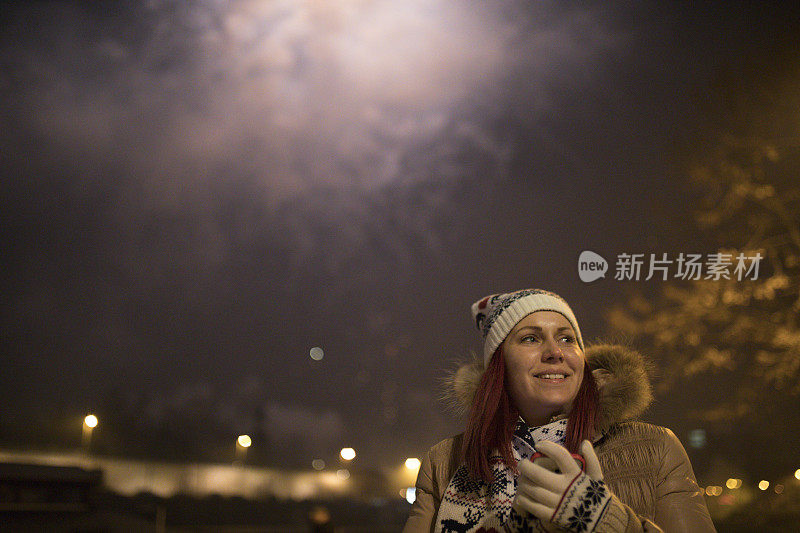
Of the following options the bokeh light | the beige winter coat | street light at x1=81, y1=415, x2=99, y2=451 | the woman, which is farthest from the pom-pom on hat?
street light at x1=81, y1=415, x2=99, y2=451

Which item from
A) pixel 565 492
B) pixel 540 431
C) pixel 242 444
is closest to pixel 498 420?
pixel 540 431

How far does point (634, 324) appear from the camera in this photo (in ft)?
9.87

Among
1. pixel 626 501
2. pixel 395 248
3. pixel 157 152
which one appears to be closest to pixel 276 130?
pixel 157 152

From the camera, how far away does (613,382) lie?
1.40 metres

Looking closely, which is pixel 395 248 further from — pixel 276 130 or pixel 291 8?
pixel 291 8

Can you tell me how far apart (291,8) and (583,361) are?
2884 millimetres

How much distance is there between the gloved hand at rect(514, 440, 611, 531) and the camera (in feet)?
3.32

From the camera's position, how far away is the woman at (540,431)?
1.28 metres

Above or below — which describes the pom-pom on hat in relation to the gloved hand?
above

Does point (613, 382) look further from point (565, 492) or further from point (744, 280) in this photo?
point (744, 280)

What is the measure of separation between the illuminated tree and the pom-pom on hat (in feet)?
5.23
